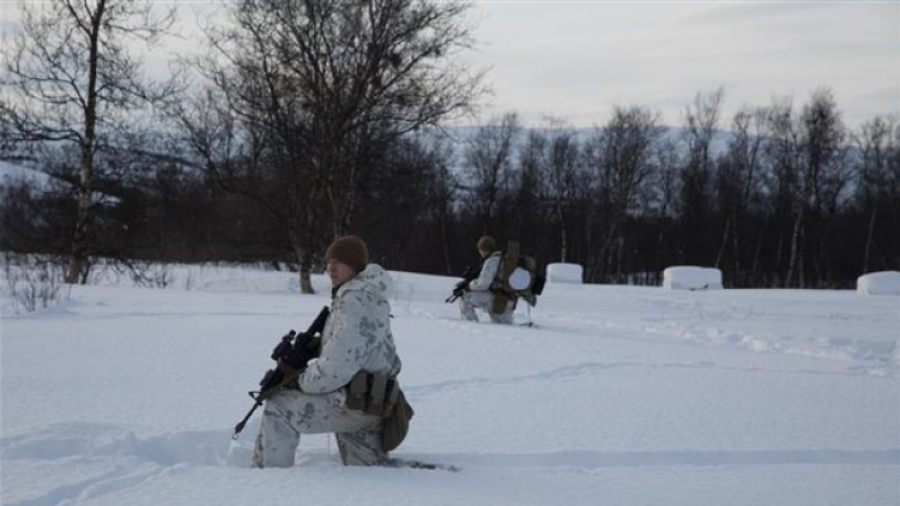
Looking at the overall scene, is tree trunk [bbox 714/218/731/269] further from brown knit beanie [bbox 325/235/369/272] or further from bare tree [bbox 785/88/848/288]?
brown knit beanie [bbox 325/235/369/272]

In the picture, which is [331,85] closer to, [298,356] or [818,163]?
[298,356]

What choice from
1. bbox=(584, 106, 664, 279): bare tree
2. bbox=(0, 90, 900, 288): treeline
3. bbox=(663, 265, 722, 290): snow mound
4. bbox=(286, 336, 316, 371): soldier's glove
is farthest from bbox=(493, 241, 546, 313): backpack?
bbox=(584, 106, 664, 279): bare tree

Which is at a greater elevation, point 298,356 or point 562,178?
point 562,178

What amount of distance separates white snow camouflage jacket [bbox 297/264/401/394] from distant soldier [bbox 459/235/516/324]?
22.9 feet

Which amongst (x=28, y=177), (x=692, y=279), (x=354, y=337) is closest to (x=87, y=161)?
(x=28, y=177)

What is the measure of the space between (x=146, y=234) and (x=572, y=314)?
448 inches

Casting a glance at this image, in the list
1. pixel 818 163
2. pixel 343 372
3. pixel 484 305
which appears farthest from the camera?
pixel 818 163

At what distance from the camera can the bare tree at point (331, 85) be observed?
17078 millimetres

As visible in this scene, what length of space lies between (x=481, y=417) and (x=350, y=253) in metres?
1.87

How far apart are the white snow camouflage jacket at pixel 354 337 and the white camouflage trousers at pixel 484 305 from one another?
7093 mm

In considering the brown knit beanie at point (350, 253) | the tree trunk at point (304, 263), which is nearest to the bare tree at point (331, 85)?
the tree trunk at point (304, 263)

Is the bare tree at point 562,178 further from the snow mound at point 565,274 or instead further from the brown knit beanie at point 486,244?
the brown knit beanie at point 486,244

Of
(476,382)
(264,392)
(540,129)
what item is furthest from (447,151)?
(264,392)

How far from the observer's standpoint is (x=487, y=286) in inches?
428
